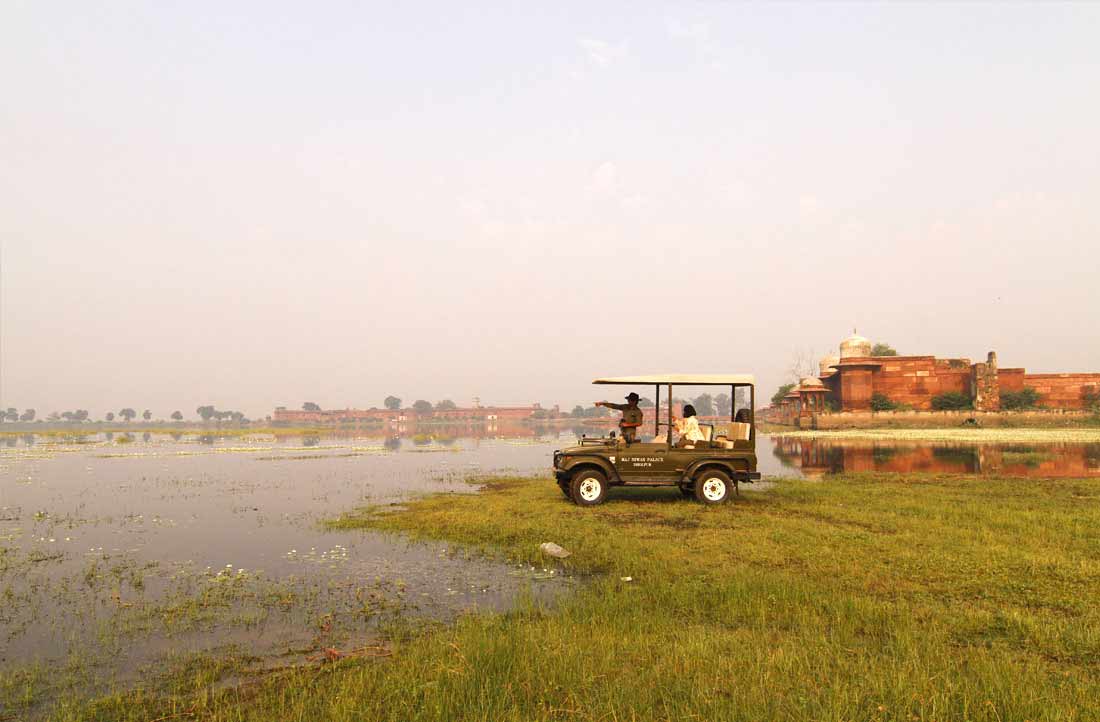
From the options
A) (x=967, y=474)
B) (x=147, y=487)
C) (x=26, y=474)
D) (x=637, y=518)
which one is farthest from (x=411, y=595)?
(x=26, y=474)

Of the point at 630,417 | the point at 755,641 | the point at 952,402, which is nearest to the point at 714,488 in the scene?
the point at 630,417

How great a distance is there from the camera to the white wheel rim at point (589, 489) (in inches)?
523

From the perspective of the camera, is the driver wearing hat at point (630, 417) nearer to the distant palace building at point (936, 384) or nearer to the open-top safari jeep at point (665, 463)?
the open-top safari jeep at point (665, 463)

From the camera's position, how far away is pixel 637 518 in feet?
38.5

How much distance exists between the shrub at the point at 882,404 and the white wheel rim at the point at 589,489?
53.9 metres

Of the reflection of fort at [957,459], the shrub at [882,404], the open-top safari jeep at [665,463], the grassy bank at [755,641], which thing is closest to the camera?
the grassy bank at [755,641]

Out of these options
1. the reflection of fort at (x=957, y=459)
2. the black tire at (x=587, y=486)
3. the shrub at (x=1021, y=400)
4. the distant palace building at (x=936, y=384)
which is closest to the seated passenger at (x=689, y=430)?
the black tire at (x=587, y=486)

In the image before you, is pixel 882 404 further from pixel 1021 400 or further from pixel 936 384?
pixel 1021 400

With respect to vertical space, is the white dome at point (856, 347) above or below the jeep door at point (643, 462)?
above

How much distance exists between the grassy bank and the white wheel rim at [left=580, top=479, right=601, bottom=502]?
9.07 ft

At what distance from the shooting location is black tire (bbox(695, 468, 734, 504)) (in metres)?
13.3

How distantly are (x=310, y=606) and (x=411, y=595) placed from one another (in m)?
1.19

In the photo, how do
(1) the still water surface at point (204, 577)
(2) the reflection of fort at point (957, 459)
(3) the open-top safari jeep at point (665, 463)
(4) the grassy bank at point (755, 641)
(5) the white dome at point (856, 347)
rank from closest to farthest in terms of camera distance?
(4) the grassy bank at point (755, 641) < (1) the still water surface at point (204, 577) < (3) the open-top safari jeep at point (665, 463) < (2) the reflection of fort at point (957, 459) < (5) the white dome at point (856, 347)

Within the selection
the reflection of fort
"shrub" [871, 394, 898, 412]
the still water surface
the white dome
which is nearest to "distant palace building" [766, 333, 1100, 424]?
"shrub" [871, 394, 898, 412]
